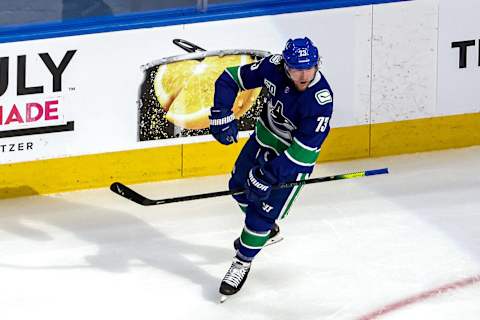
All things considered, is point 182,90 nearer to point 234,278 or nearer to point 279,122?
point 279,122

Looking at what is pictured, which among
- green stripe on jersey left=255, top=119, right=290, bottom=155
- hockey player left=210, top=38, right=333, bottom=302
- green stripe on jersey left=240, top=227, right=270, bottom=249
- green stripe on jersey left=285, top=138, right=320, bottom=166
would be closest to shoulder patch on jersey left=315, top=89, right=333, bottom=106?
hockey player left=210, top=38, right=333, bottom=302

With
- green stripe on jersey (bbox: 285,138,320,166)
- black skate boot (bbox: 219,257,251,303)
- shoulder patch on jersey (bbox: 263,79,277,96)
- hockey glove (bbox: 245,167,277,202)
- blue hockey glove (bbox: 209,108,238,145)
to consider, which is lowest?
black skate boot (bbox: 219,257,251,303)

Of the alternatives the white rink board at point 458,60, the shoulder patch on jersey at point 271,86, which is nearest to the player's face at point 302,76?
the shoulder patch on jersey at point 271,86

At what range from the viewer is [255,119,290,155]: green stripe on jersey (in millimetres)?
6117

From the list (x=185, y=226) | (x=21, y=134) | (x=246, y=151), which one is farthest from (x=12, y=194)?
(x=246, y=151)

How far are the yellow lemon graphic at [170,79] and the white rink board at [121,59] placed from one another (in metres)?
0.07

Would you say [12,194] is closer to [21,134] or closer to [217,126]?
[21,134]

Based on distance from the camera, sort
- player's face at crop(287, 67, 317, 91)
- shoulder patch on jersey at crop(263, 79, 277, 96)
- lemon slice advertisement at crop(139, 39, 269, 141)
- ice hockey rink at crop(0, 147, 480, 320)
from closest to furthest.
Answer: player's face at crop(287, 67, 317, 91)
shoulder patch on jersey at crop(263, 79, 277, 96)
ice hockey rink at crop(0, 147, 480, 320)
lemon slice advertisement at crop(139, 39, 269, 141)

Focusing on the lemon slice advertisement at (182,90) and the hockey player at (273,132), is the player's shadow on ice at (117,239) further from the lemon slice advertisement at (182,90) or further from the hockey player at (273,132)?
the lemon slice advertisement at (182,90)

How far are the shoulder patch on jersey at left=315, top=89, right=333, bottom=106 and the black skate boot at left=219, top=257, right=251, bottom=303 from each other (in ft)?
2.67

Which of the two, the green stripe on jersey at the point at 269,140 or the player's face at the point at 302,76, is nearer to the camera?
the player's face at the point at 302,76

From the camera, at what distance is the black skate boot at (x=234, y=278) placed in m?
6.12

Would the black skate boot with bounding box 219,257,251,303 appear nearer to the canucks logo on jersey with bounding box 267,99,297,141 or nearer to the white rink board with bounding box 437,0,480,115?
the canucks logo on jersey with bounding box 267,99,297,141

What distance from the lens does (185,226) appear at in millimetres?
6922
